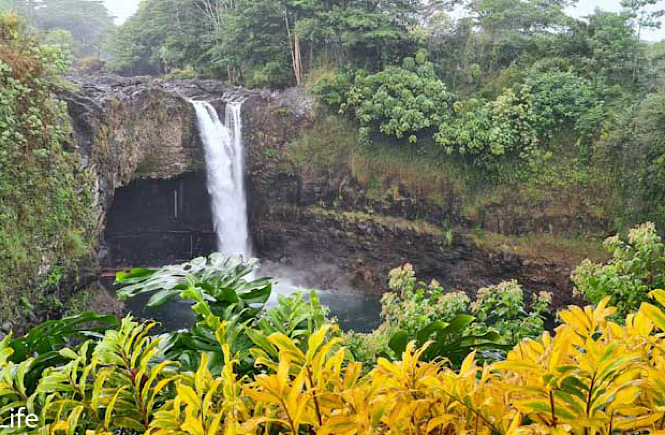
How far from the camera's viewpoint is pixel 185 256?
13.0 m

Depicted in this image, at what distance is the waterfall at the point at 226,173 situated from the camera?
38.7 ft

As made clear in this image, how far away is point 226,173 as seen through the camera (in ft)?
40.4

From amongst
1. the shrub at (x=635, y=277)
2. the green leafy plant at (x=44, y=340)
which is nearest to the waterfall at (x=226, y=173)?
the shrub at (x=635, y=277)

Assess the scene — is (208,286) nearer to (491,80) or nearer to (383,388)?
(383,388)

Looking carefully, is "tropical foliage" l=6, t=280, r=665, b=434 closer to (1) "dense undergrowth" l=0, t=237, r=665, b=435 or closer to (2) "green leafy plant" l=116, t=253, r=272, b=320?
(1) "dense undergrowth" l=0, t=237, r=665, b=435

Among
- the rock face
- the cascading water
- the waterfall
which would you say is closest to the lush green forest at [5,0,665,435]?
the rock face

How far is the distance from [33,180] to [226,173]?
20.6 feet

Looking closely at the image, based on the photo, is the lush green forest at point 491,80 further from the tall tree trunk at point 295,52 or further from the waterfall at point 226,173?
the waterfall at point 226,173

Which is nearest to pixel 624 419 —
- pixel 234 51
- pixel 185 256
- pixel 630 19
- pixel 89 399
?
pixel 89 399

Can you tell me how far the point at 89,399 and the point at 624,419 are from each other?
864 millimetres

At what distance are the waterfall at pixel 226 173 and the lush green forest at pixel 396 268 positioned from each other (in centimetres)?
152

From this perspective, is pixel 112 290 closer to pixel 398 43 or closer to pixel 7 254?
pixel 7 254

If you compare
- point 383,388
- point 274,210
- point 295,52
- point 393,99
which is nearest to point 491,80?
point 393,99

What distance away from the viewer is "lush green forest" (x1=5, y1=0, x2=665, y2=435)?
0.65 meters
